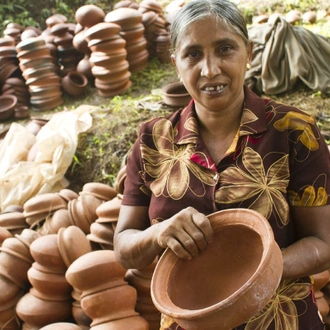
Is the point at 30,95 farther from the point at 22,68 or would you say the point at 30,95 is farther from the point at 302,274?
the point at 302,274

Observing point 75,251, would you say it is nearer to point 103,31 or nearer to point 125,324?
point 125,324

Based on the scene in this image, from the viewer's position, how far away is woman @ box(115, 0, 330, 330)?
4.37 feet

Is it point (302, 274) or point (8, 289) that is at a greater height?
point (302, 274)

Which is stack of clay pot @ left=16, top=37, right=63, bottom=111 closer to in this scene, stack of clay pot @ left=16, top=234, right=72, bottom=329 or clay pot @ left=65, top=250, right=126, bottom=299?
stack of clay pot @ left=16, top=234, right=72, bottom=329

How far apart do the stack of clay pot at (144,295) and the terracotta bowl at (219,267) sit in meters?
0.99

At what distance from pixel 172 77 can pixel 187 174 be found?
497cm

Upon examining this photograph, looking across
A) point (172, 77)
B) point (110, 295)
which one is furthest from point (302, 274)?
point (172, 77)

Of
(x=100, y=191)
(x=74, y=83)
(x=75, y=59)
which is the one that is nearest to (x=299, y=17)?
(x=75, y=59)

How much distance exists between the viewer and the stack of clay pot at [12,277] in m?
2.50

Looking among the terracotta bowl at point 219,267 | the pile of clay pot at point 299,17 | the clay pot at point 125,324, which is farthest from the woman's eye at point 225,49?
the pile of clay pot at point 299,17

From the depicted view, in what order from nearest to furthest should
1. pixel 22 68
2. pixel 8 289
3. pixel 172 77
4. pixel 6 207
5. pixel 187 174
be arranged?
pixel 187 174, pixel 8 289, pixel 6 207, pixel 22 68, pixel 172 77

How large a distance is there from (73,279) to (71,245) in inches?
13.3

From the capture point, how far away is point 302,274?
132cm

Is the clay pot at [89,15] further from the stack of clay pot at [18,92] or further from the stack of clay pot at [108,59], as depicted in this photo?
the stack of clay pot at [18,92]
